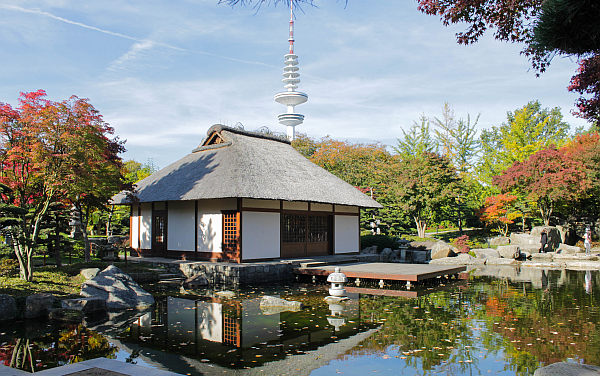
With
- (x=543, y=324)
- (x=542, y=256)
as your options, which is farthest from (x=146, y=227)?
(x=542, y=256)

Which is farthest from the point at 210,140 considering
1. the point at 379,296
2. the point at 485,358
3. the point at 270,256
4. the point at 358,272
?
the point at 485,358

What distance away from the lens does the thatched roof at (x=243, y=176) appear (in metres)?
16.4

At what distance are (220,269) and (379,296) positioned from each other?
18.8 feet

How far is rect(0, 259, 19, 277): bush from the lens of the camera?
12.1 metres

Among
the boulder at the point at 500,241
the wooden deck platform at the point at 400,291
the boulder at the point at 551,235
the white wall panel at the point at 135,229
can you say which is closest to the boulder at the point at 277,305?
the wooden deck platform at the point at 400,291

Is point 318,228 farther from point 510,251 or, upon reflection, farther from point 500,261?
point 510,251

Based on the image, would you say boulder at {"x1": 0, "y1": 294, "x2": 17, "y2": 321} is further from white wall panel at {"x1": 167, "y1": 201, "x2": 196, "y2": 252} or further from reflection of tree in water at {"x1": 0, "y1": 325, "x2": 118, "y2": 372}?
white wall panel at {"x1": 167, "y1": 201, "x2": 196, "y2": 252}

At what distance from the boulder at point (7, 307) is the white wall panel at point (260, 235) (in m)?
7.90

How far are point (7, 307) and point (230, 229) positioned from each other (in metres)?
8.14

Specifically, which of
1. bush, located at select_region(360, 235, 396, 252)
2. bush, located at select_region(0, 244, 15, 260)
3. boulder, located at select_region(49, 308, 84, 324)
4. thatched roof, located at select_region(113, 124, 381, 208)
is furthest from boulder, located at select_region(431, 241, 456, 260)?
bush, located at select_region(0, 244, 15, 260)

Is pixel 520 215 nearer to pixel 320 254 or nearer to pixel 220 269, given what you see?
pixel 320 254

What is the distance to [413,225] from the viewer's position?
117 feet

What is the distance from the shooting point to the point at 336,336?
7.59m

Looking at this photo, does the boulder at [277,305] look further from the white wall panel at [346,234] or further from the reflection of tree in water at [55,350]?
the white wall panel at [346,234]
